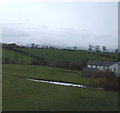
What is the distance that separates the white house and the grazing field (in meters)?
0.40

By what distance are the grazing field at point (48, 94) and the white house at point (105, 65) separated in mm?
396

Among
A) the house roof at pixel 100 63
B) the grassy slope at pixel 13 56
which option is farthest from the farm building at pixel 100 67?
the grassy slope at pixel 13 56

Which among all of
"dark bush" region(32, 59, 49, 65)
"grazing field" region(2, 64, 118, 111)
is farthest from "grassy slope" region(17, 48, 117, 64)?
"grazing field" region(2, 64, 118, 111)

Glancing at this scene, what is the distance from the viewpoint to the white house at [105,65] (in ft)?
12.9

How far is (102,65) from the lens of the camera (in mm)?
4141

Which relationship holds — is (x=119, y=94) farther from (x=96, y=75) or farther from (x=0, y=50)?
(x=0, y=50)

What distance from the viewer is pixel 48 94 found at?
11.4 feet

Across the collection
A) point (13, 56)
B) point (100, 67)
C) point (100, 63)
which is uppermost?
point (13, 56)

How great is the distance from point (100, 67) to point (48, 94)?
1564mm

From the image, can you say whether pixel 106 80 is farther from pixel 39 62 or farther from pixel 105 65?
pixel 39 62

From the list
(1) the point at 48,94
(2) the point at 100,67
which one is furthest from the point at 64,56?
(1) the point at 48,94

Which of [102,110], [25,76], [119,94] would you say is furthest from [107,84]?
[25,76]

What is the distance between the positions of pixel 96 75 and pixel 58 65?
1004mm

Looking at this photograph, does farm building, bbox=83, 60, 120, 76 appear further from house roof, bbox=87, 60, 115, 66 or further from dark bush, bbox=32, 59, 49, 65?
dark bush, bbox=32, 59, 49, 65
